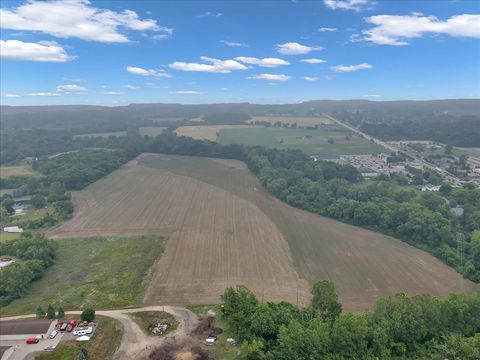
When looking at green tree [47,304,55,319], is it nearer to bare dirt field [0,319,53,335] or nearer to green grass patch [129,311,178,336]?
bare dirt field [0,319,53,335]

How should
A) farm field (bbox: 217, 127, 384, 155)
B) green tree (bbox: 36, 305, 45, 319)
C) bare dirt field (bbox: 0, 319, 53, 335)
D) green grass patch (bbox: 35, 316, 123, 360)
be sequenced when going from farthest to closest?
1. farm field (bbox: 217, 127, 384, 155)
2. green tree (bbox: 36, 305, 45, 319)
3. bare dirt field (bbox: 0, 319, 53, 335)
4. green grass patch (bbox: 35, 316, 123, 360)

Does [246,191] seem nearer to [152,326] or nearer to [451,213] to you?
[451,213]

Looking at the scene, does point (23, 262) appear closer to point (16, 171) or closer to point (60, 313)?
point (60, 313)

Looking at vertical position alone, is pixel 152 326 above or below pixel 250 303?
below

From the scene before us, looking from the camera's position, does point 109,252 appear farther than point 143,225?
No

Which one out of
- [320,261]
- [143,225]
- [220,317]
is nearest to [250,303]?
[220,317]

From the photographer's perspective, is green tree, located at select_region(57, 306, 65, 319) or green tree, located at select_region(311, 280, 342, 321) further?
green tree, located at select_region(57, 306, 65, 319)

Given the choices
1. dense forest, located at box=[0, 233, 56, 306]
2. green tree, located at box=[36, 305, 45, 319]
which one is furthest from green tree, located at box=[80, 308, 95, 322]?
dense forest, located at box=[0, 233, 56, 306]
